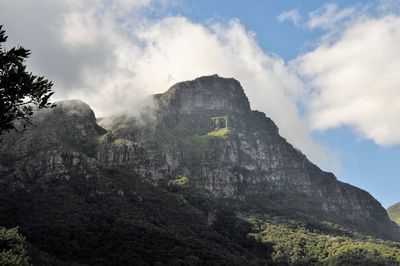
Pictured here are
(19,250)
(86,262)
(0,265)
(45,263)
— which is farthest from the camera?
(86,262)

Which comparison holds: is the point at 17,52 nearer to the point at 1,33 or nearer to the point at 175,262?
the point at 1,33

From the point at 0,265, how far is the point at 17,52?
1976 centimetres

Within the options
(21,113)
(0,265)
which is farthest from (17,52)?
(0,265)

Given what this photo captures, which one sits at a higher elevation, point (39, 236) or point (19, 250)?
point (39, 236)

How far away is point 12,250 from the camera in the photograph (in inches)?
2023

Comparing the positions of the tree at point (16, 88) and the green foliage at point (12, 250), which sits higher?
the tree at point (16, 88)

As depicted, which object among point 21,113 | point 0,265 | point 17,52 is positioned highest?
point 17,52

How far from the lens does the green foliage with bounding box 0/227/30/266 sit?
47844 millimetres

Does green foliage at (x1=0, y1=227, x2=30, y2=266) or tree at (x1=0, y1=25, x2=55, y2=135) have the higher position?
tree at (x1=0, y1=25, x2=55, y2=135)

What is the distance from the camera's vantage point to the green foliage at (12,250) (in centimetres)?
4784

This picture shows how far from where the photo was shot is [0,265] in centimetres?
4659

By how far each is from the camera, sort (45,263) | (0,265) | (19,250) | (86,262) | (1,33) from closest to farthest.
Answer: (1,33) < (0,265) < (19,250) < (45,263) < (86,262)

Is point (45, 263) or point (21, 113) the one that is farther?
point (45, 263)

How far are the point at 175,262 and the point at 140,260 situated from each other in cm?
1342
